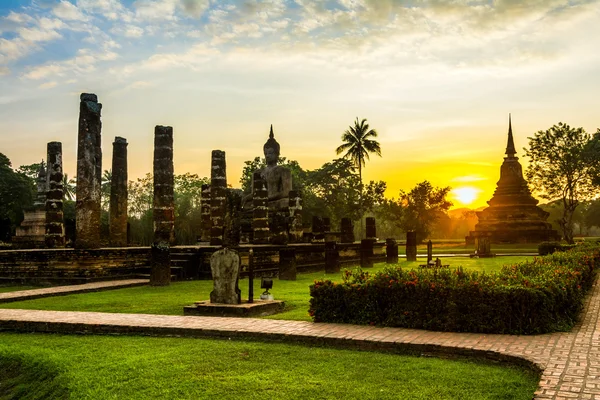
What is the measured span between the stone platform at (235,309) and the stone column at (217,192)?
49.3ft

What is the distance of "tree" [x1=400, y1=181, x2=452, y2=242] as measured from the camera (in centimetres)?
6425

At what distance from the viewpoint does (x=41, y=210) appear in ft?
111

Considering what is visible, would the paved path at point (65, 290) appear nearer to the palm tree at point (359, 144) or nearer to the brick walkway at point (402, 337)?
the brick walkway at point (402, 337)

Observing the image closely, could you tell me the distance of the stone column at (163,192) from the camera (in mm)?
19062

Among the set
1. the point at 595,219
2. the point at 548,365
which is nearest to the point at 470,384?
the point at 548,365

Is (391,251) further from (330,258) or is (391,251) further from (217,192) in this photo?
(217,192)

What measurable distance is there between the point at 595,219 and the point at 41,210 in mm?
70674

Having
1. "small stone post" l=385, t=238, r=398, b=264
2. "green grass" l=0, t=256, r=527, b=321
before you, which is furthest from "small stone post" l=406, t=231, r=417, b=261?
"green grass" l=0, t=256, r=527, b=321

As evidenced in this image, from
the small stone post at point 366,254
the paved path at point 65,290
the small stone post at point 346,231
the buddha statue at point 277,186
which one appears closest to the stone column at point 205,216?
the buddha statue at point 277,186

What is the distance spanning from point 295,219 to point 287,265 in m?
10.1

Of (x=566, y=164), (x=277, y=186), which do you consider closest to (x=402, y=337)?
(x=277, y=186)

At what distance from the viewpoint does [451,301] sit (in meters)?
9.25

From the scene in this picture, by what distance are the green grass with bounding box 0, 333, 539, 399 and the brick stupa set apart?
41506 millimetres

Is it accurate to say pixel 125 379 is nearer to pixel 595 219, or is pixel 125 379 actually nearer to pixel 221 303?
pixel 221 303
